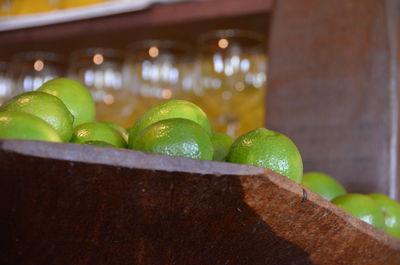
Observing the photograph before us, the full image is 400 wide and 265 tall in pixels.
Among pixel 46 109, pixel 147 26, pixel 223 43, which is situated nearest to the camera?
pixel 46 109

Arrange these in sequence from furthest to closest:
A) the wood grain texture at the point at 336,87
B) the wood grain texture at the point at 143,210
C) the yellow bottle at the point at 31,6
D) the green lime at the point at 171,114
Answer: the yellow bottle at the point at 31,6, the wood grain texture at the point at 336,87, the green lime at the point at 171,114, the wood grain texture at the point at 143,210

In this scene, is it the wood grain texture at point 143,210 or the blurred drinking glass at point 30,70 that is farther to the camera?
the blurred drinking glass at point 30,70

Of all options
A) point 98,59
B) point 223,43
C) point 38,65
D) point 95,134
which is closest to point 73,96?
point 95,134

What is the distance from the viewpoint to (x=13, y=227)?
15.9 inches

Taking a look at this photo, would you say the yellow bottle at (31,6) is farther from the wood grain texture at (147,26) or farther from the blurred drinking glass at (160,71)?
the blurred drinking glass at (160,71)

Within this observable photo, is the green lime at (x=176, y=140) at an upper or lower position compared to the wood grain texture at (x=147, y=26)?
lower

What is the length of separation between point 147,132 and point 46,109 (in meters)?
0.09

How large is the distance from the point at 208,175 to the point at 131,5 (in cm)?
120

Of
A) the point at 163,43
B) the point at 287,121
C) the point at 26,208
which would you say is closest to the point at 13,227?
the point at 26,208

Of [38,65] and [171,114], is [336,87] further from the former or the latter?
[38,65]

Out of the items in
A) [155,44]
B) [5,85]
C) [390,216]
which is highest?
[155,44]

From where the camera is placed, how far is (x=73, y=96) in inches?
25.3

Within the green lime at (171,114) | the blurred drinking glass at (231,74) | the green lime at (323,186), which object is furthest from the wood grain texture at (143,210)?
the blurred drinking glass at (231,74)

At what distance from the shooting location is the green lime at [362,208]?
2.43 ft
